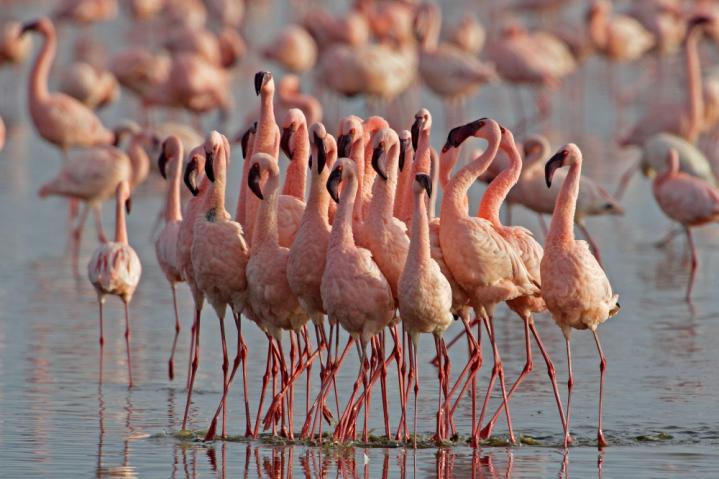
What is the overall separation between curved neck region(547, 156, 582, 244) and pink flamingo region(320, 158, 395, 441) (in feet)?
3.05

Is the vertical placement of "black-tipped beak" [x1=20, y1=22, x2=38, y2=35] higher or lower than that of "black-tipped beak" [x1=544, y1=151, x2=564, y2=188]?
higher

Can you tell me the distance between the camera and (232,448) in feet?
24.8

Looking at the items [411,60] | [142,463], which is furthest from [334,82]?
[142,463]

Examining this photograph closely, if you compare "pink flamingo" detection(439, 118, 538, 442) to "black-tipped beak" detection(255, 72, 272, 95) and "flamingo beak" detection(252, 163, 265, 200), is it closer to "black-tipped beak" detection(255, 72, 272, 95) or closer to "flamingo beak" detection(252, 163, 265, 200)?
"flamingo beak" detection(252, 163, 265, 200)

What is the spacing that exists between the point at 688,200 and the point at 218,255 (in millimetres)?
5797

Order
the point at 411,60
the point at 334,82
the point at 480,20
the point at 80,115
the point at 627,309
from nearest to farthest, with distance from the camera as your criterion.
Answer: the point at 627,309, the point at 80,115, the point at 334,82, the point at 411,60, the point at 480,20

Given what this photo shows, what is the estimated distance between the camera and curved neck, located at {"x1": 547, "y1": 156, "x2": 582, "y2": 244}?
7727 millimetres

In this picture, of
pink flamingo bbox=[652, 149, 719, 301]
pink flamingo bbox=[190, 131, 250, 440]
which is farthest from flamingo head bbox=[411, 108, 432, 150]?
pink flamingo bbox=[652, 149, 719, 301]

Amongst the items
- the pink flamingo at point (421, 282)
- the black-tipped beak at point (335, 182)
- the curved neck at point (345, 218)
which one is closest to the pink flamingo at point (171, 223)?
the curved neck at point (345, 218)

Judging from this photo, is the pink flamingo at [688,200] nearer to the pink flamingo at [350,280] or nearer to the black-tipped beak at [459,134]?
the black-tipped beak at [459,134]

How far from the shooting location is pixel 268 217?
7.58 meters

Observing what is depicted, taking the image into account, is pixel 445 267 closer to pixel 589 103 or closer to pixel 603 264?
pixel 603 264

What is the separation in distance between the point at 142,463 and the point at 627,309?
5177 mm

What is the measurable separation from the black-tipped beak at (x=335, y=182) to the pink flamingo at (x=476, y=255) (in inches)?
28.9
